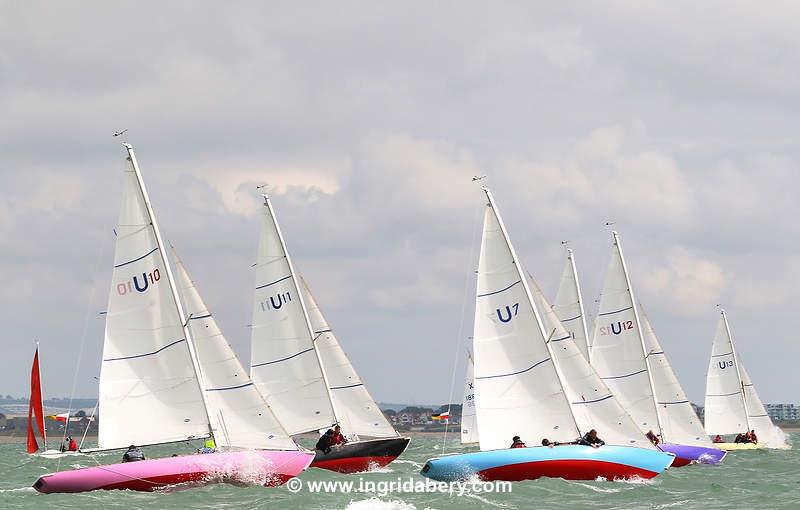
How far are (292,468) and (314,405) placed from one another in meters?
14.0

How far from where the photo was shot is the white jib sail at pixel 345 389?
186 ft

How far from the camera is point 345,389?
189 ft

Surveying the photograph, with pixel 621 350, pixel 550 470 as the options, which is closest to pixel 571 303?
pixel 621 350

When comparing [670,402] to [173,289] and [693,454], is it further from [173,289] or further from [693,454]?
[173,289]

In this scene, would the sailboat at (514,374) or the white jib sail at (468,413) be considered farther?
the white jib sail at (468,413)

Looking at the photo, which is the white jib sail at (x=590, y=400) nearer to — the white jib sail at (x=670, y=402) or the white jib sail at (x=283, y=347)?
the white jib sail at (x=283, y=347)

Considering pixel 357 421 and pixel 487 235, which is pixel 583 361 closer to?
pixel 487 235

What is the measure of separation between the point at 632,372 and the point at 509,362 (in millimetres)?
19167

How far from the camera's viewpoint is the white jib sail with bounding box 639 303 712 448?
61.9 meters

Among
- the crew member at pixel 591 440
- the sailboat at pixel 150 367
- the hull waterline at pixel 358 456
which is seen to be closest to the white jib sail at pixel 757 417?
the hull waterline at pixel 358 456

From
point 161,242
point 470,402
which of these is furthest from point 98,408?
point 470,402

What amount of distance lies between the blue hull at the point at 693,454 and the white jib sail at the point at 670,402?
106cm

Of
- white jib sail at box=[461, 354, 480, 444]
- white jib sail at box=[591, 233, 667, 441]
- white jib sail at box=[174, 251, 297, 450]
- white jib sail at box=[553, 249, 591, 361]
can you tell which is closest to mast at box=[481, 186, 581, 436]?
white jib sail at box=[174, 251, 297, 450]

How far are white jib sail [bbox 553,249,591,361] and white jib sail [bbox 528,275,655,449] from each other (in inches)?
800
